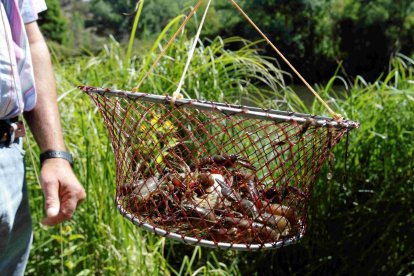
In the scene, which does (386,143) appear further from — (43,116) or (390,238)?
(43,116)

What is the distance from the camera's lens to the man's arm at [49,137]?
1446 millimetres

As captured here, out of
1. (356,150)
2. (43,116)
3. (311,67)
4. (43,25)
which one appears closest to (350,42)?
(311,67)

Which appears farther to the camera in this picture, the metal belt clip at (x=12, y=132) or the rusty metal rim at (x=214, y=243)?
the metal belt clip at (x=12, y=132)

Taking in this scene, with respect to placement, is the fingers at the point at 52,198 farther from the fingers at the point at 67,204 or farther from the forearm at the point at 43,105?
the forearm at the point at 43,105

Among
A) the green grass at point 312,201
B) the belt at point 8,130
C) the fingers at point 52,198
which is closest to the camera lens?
the fingers at point 52,198

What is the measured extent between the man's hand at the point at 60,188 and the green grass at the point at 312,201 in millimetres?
1022

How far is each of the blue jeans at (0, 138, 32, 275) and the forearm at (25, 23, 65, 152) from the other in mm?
67

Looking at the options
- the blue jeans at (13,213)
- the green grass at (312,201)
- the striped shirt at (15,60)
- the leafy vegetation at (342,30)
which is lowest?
the leafy vegetation at (342,30)

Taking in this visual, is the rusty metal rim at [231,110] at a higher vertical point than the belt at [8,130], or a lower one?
higher

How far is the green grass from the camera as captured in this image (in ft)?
8.57

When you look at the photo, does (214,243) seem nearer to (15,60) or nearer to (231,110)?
(231,110)

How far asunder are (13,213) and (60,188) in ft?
0.48

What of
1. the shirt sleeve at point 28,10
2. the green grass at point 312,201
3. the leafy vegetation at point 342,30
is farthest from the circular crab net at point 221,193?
the leafy vegetation at point 342,30

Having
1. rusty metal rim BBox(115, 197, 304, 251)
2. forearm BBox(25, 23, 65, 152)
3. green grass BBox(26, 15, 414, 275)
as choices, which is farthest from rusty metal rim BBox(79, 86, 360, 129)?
green grass BBox(26, 15, 414, 275)
